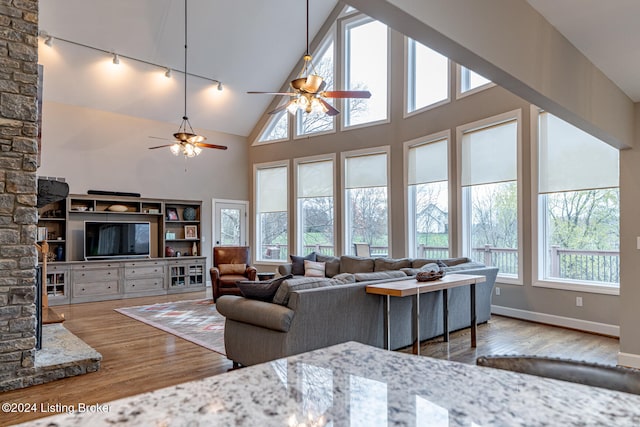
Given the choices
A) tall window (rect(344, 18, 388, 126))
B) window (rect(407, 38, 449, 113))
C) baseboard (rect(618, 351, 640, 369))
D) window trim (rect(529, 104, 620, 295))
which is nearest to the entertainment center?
tall window (rect(344, 18, 388, 126))

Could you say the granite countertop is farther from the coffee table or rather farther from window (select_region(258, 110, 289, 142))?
window (select_region(258, 110, 289, 142))

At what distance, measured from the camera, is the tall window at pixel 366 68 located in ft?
26.4

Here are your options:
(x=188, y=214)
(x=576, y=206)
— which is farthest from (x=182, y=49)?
(x=576, y=206)

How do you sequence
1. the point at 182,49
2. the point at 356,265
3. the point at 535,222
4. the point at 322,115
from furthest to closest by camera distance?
1. the point at 322,115
2. the point at 182,49
3. the point at 356,265
4. the point at 535,222

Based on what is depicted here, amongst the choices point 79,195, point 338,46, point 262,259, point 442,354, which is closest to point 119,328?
point 79,195

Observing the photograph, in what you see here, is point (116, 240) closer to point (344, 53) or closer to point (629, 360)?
point (344, 53)

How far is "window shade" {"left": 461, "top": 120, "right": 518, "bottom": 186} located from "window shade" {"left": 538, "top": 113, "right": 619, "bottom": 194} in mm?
388

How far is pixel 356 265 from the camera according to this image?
6.75 meters

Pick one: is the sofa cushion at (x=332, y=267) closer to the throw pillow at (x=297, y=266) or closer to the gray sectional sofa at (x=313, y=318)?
the throw pillow at (x=297, y=266)

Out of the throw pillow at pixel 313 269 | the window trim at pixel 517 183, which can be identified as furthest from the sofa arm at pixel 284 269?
the window trim at pixel 517 183

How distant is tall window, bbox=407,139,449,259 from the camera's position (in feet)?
22.4

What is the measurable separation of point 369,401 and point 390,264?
217 inches

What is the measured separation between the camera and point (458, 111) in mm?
6508

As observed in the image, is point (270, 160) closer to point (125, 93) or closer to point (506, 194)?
point (125, 93)
